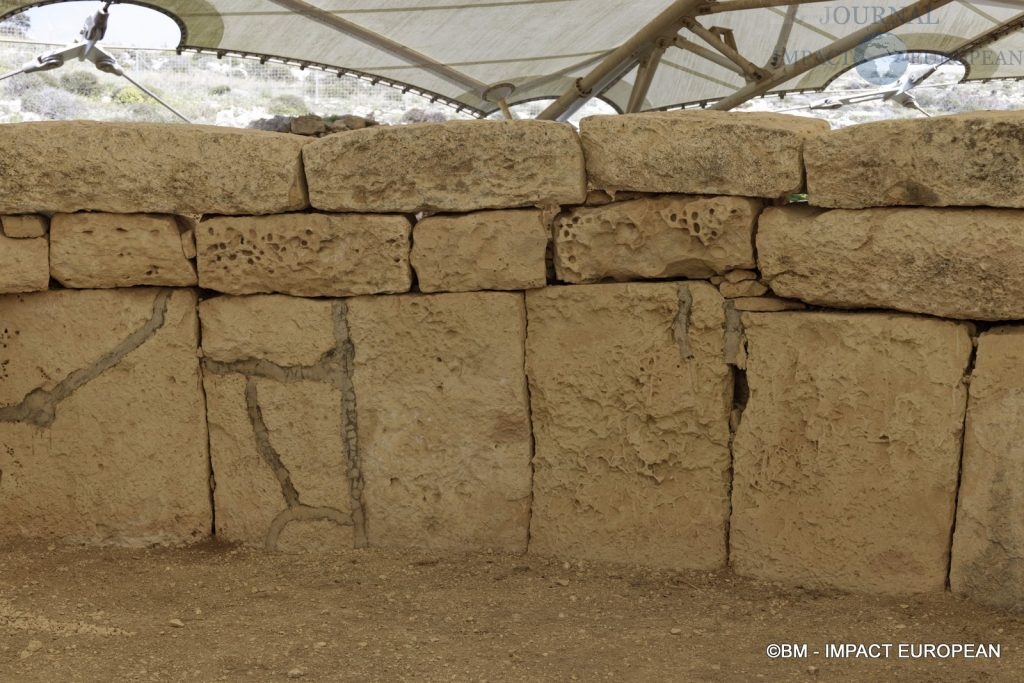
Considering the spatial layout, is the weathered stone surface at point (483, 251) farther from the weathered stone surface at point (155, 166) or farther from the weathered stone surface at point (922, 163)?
the weathered stone surface at point (922, 163)

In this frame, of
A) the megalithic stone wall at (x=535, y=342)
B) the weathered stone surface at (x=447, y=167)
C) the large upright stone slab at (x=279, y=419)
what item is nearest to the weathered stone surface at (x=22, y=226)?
the megalithic stone wall at (x=535, y=342)

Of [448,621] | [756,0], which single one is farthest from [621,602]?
[756,0]

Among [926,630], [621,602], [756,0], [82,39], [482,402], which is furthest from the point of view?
[82,39]

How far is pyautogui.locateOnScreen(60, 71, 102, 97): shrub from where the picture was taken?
2800 centimetres

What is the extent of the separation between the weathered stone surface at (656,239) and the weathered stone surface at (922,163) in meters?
0.29

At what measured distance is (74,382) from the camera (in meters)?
3.87

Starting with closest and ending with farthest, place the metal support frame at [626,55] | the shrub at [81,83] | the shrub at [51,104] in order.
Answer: the metal support frame at [626,55]
the shrub at [51,104]
the shrub at [81,83]

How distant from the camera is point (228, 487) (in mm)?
3920

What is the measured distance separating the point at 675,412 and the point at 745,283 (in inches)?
19.8

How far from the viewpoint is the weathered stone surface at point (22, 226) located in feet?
12.3

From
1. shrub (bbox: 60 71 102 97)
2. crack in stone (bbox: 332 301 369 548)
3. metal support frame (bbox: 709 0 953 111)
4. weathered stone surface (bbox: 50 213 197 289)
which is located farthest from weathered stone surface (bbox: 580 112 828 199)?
shrub (bbox: 60 71 102 97)

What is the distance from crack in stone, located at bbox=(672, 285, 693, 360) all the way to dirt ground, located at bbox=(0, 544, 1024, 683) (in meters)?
0.80

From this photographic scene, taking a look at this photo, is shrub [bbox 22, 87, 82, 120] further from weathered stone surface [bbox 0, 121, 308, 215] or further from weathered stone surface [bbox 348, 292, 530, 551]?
weathered stone surface [bbox 348, 292, 530, 551]

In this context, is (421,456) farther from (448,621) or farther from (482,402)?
(448,621)
